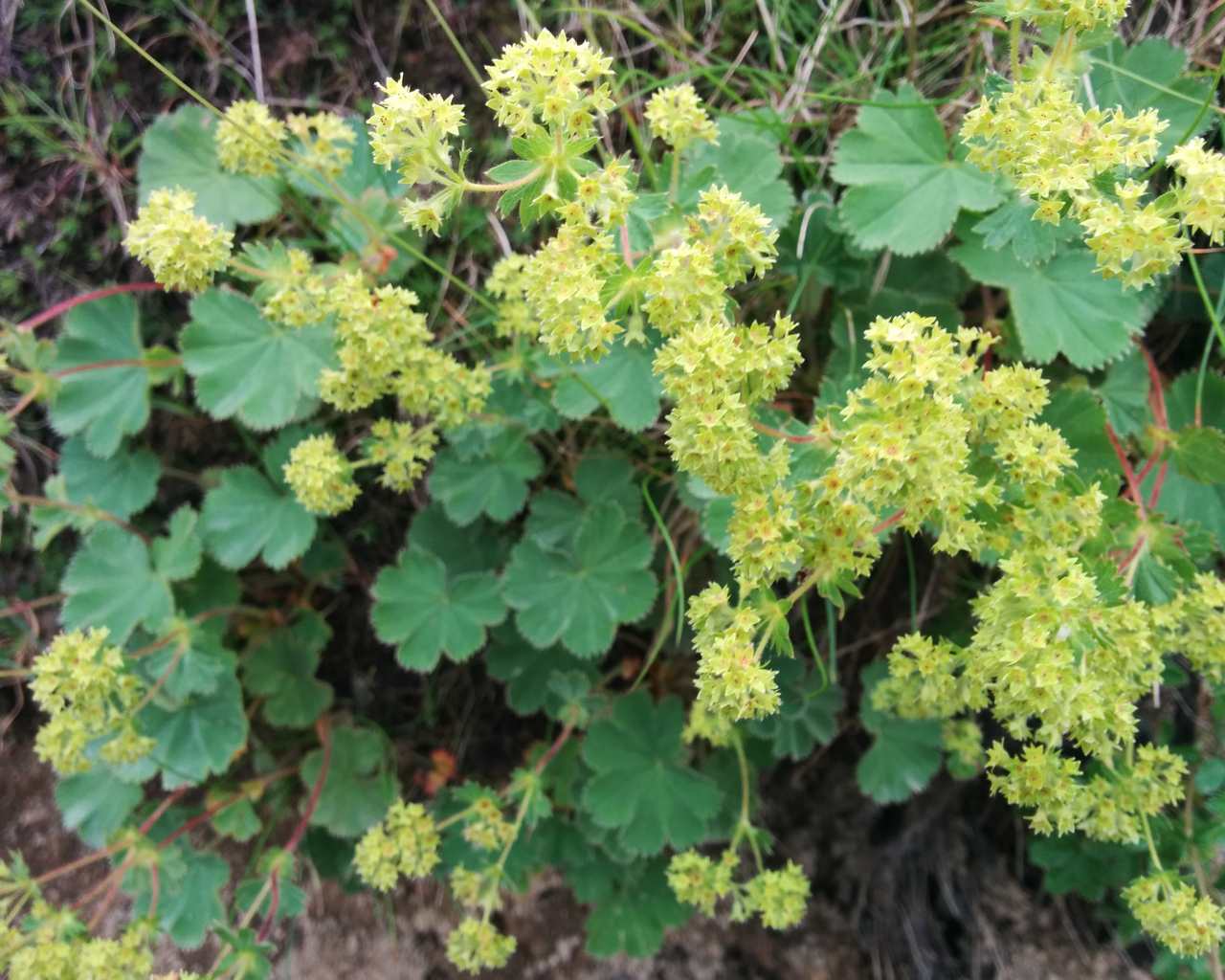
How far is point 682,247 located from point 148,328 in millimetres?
1835

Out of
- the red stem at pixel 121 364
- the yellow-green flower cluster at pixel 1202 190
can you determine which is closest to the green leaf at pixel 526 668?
the red stem at pixel 121 364

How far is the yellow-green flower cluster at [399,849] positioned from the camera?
1989 mm

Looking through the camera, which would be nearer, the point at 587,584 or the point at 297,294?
the point at 297,294

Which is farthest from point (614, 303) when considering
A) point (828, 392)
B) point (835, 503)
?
point (828, 392)

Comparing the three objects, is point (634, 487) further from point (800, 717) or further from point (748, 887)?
point (748, 887)

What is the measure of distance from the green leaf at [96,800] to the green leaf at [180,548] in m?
0.56

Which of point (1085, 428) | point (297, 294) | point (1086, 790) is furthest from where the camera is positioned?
point (1085, 428)

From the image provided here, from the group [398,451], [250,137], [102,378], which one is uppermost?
[250,137]

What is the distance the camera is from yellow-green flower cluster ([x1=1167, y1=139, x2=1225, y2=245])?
4.17 ft

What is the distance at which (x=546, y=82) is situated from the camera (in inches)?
52.7

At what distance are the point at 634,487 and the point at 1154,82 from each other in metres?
1.43

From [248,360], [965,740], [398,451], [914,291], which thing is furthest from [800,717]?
[248,360]

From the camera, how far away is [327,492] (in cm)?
188

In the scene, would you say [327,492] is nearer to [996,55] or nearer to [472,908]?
[472,908]
